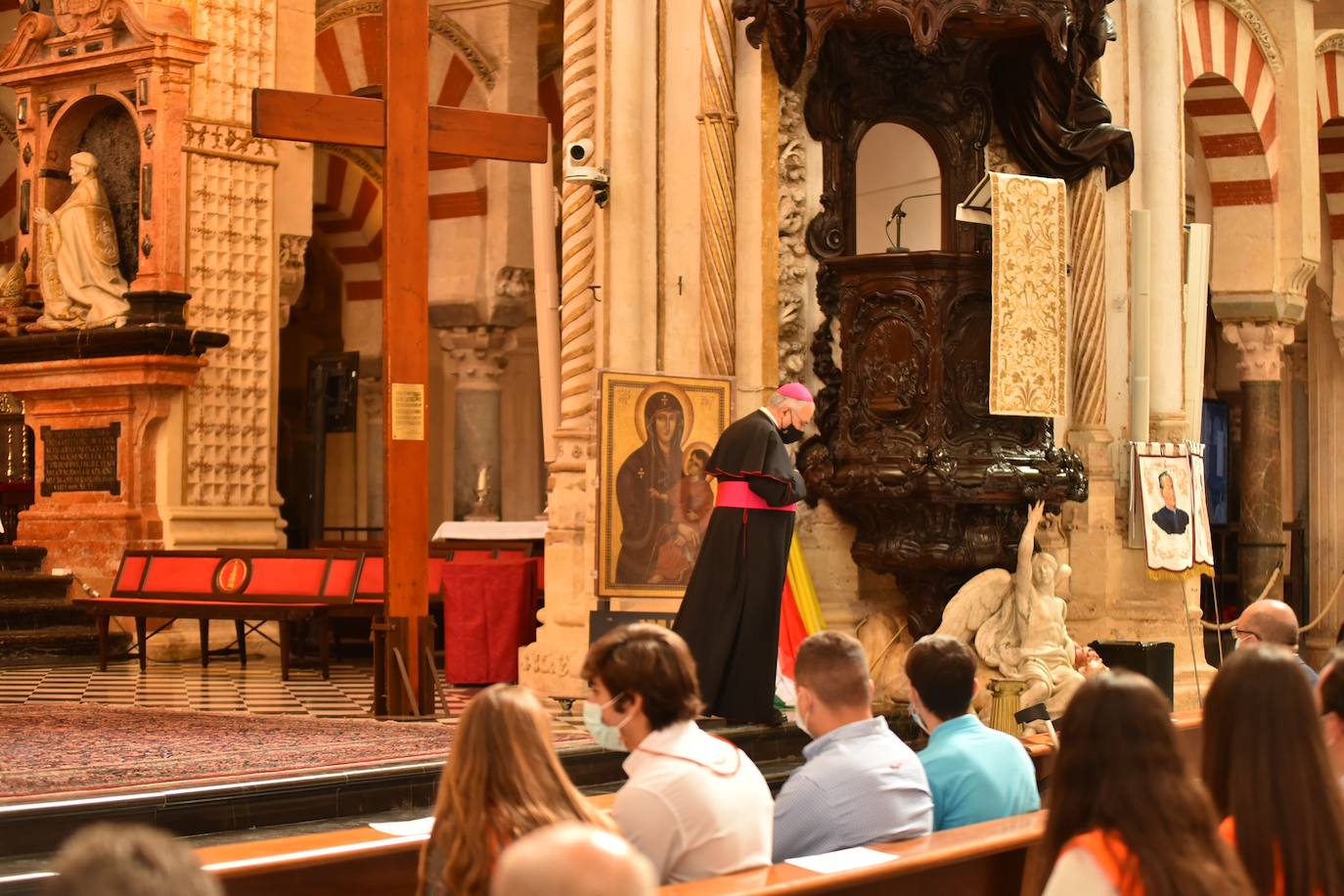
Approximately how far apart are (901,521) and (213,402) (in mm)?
5706

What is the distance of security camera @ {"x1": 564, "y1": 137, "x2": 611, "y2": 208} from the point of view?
29.6 feet

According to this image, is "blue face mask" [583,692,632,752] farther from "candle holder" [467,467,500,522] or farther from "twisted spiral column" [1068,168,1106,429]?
"candle holder" [467,467,500,522]

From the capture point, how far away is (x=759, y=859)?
3326 millimetres

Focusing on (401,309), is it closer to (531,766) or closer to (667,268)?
(667,268)

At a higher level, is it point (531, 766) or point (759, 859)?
point (531, 766)

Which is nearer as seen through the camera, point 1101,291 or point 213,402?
point 1101,291

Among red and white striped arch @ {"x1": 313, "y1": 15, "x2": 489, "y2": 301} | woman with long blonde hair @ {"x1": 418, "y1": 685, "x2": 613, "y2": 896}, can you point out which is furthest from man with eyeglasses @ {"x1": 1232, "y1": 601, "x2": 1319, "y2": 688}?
red and white striped arch @ {"x1": 313, "y1": 15, "x2": 489, "y2": 301}

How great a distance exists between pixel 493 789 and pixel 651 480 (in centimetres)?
559

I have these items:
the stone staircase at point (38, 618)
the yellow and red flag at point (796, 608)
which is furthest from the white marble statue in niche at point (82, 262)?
the yellow and red flag at point (796, 608)

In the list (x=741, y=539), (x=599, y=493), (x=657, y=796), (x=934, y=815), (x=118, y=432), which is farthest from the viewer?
(x=118, y=432)

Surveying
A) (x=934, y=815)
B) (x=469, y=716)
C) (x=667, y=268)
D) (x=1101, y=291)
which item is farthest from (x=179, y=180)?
(x=469, y=716)

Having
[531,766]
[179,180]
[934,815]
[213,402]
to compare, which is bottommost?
[934,815]

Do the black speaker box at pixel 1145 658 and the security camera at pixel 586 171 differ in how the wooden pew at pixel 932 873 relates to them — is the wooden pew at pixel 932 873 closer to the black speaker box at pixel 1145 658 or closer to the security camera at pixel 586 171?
the black speaker box at pixel 1145 658

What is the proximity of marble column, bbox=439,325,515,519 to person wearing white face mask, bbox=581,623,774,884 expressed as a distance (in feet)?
38.9
